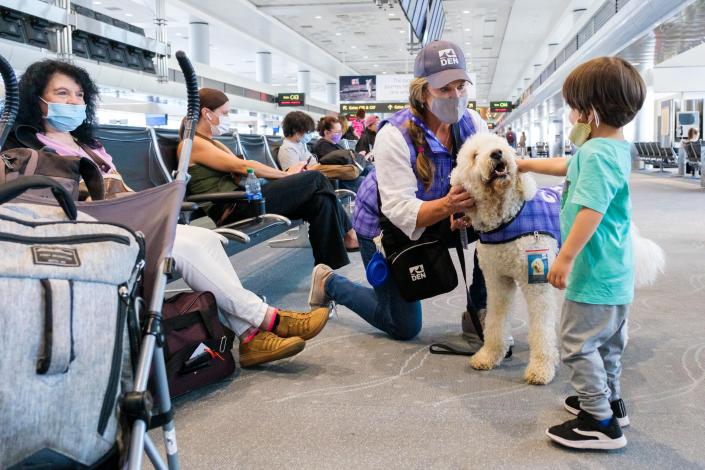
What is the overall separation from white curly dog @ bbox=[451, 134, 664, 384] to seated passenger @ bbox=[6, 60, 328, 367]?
2.56 ft

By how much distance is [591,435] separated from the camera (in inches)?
82.7

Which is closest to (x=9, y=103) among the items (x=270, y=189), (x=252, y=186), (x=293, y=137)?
(x=252, y=186)

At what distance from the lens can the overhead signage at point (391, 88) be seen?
1062 inches

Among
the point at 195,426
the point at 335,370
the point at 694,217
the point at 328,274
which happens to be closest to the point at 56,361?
the point at 195,426

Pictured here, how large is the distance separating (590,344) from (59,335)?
150 centimetres

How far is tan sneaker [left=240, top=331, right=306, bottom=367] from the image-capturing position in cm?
284

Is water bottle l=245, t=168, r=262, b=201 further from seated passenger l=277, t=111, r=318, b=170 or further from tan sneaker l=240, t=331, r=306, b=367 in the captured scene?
seated passenger l=277, t=111, r=318, b=170

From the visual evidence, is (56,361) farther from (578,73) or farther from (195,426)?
(578,73)

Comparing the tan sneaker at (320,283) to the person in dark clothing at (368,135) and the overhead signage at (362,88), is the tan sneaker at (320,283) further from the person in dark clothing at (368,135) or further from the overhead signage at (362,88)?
the overhead signage at (362,88)

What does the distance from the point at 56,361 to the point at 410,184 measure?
1.96 metres

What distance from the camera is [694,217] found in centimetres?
832

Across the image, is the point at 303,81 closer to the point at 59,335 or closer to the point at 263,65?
the point at 263,65

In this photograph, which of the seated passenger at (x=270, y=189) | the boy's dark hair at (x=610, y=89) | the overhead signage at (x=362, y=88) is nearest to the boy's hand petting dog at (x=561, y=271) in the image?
the boy's dark hair at (x=610, y=89)

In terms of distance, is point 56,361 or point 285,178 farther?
point 285,178
